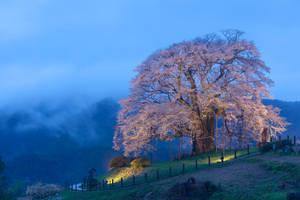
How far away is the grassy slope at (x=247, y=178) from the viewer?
581 inches

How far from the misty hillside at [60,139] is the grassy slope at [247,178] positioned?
45.1 meters

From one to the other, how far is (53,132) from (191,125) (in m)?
70.5

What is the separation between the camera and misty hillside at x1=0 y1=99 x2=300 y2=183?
213 ft

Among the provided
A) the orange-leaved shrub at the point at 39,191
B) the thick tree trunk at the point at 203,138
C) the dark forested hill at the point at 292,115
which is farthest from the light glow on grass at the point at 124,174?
the dark forested hill at the point at 292,115

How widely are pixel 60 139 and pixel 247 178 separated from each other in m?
77.1

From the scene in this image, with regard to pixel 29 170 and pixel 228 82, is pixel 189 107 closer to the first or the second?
pixel 228 82

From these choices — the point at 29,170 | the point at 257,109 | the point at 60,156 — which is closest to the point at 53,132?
the point at 60,156

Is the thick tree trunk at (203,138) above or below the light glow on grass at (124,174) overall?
above

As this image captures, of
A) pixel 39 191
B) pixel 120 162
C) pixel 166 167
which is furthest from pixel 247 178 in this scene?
pixel 39 191

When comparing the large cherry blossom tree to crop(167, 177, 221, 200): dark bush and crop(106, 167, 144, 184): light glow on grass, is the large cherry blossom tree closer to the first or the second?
crop(106, 167, 144, 184): light glow on grass

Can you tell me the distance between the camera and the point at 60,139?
86.4m

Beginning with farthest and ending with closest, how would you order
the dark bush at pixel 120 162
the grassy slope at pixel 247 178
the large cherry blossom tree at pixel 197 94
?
the dark bush at pixel 120 162, the large cherry blossom tree at pixel 197 94, the grassy slope at pixel 247 178

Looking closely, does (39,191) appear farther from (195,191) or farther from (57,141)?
(57,141)

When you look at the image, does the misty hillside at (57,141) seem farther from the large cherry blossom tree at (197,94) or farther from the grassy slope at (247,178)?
the grassy slope at (247,178)
